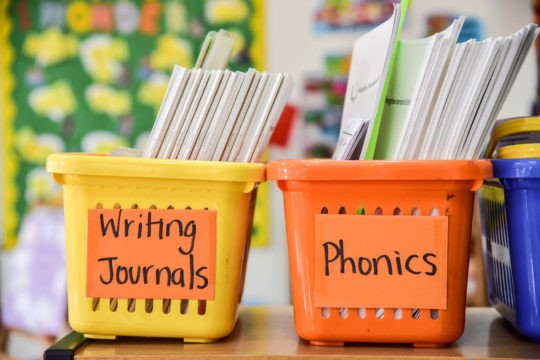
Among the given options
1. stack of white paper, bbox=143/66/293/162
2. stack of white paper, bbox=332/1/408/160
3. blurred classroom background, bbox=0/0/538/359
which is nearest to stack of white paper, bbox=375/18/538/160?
stack of white paper, bbox=332/1/408/160

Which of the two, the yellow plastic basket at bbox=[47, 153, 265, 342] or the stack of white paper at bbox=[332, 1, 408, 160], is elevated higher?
the stack of white paper at bbox=[332, 1, 408, 160]

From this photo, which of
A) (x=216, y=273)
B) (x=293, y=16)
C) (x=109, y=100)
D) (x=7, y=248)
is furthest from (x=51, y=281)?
(x=216, y=273)

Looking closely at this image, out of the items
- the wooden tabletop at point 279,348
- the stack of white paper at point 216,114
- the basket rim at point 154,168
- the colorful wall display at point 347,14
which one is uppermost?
the colorful wall display at point 347,14

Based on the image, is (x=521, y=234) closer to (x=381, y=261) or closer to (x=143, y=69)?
(x=381, y=261)

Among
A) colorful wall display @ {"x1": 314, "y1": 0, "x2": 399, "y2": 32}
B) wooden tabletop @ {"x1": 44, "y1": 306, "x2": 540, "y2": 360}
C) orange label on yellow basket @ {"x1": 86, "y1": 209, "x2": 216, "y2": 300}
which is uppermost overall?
colorful wall display @ {"x1": 314, "y1": 0, "x2": 399, "y2": 32}

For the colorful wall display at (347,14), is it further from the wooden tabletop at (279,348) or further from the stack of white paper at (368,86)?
the wooden tabletop at (279,348)

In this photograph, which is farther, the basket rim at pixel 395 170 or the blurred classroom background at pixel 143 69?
the blurred classroom background at pixel 143 69

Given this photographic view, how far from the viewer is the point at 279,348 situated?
76cm

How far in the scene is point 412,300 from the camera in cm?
73

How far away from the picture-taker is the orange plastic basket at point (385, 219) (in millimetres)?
730

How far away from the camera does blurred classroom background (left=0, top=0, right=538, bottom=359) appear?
3.16 metres

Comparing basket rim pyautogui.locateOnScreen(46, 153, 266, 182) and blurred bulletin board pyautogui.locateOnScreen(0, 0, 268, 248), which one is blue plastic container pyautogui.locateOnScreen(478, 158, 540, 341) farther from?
blurred bulletin board pyautogui.locateOnScreen(0, 0, 268, 248)

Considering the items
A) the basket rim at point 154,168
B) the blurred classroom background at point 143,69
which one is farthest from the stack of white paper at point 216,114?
the blurred classroom background at point 143,69

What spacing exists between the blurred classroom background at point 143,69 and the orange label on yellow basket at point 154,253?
7.85ft
